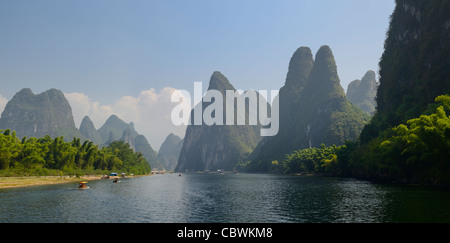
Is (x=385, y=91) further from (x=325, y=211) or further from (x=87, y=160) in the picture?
(x=87, y=160)

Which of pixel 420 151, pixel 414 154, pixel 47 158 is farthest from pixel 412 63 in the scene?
pixel 47 158

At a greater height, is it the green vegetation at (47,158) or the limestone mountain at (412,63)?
the limestone mountain at (412,63)

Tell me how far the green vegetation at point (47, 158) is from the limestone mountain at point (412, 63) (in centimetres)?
10659

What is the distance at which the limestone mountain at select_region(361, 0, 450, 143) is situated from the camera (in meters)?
83.1

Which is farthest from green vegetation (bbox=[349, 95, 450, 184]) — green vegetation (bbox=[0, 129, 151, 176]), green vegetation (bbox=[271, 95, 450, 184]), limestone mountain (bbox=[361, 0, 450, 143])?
green vegetation (bbox=[0, 129, 151, 176])

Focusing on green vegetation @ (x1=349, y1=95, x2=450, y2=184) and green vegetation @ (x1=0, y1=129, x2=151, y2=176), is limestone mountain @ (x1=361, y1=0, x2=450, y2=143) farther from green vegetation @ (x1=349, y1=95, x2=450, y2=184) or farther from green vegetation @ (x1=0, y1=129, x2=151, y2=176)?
green vegetation @ (x1=0, y1=129, x2=151, y2=176)

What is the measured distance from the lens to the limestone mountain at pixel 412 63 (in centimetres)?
8311

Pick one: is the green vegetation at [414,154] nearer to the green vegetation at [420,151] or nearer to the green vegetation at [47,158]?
the green vegetation at [420,151]

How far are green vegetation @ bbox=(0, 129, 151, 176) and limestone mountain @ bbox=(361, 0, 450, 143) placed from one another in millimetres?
106586

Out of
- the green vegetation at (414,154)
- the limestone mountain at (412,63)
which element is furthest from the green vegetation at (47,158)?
the limestone mountain at (412,63)

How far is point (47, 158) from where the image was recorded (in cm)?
10288
